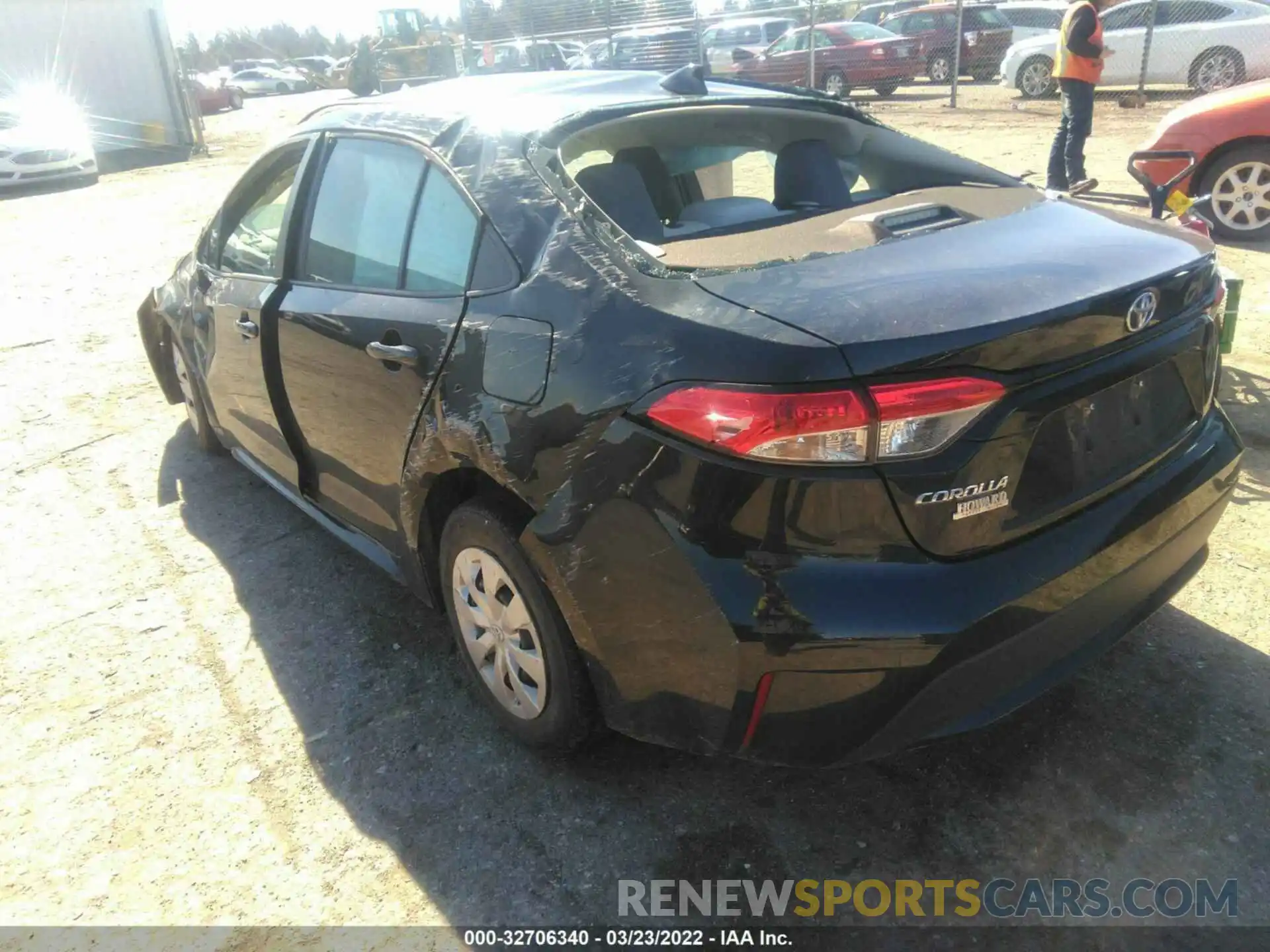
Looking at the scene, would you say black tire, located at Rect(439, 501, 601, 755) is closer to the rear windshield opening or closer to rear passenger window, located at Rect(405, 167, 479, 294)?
rear passenger window, located at Rect(405, 167, 479, 294)

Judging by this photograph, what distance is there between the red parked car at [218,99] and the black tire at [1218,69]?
30.9 metres

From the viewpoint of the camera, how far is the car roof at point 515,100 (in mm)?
2592

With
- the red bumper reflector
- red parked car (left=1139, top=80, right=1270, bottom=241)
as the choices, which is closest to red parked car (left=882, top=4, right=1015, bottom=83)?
red parked car (left=1139, top=80, right=1270, bottom=241)

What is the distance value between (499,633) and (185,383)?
114 inches

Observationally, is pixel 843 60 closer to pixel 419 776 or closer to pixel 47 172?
pixel 47 172

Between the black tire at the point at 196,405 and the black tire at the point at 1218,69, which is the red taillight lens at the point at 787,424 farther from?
the black tire at the point at 1218,69

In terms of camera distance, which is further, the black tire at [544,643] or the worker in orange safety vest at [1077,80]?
the worker in orange safety vest at [1077,80]

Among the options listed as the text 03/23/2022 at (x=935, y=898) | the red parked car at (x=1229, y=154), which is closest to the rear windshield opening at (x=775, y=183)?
the text 03/23/2022 at (x=935, y=898)

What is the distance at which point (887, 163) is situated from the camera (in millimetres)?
3113

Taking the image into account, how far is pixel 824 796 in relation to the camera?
2406 millimetres

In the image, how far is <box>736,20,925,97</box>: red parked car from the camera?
19266mm

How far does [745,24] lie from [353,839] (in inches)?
821

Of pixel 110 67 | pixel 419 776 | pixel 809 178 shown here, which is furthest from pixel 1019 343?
pixel 110 67

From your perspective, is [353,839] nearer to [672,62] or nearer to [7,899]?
[7,899]
